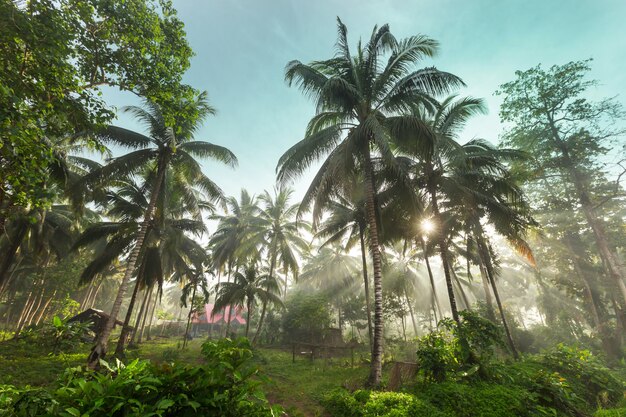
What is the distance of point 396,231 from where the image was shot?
1541 centimetres

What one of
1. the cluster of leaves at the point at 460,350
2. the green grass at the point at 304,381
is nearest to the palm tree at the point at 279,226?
the green grass at the point at 304,381

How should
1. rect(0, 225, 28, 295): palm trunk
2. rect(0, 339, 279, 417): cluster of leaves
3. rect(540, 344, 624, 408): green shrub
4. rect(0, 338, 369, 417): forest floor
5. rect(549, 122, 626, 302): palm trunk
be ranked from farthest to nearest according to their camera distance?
rect(549, 122, 626, 302): palm trunk, rect(0, 225, 28, 295): palm trunk, rect(0, 338, 369, 417): forest floor, rect(540, 344, 624, 408): green shrub, rect(0, 339, 279, 417): cluster of leaves

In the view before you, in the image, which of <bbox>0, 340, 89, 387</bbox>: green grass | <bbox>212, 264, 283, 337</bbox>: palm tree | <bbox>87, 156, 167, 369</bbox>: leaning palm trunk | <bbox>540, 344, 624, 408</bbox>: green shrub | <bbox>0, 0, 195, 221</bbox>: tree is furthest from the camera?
<bbox>212, 264, 283, 337</bbox>: palm tree

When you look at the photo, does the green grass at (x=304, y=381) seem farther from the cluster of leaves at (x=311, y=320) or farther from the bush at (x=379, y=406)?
the cluster of leaves at (x=311, y=320)

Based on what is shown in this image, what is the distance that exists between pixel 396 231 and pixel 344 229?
472cm

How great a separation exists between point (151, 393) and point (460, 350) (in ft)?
29.5

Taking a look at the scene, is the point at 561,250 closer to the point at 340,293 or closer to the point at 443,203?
the point at 443,203

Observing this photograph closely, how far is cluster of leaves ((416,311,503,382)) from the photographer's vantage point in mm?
8087

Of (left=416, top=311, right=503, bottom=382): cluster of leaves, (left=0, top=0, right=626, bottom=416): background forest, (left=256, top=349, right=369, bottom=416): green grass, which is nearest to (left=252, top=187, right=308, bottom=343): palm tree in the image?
(left=0, top=0, right=626, bottom=416): background forest

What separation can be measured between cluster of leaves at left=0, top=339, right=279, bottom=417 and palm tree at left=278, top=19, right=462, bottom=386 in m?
7.59

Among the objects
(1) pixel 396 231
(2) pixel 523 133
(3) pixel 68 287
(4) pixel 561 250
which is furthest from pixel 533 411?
(3) pixel 68 287

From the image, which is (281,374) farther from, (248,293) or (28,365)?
(28,365)

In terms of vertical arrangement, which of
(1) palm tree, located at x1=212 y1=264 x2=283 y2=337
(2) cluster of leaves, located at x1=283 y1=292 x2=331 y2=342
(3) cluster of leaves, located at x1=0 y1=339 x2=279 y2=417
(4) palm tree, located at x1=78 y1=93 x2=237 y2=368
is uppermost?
(4) palm tree, located at x1=78 y1=93 x2=237 y2=368

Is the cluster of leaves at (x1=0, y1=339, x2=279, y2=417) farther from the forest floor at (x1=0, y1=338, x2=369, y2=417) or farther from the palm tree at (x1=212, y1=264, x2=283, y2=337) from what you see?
the palm tree at (x1=212, y1=264, x2=283, y2=337)
